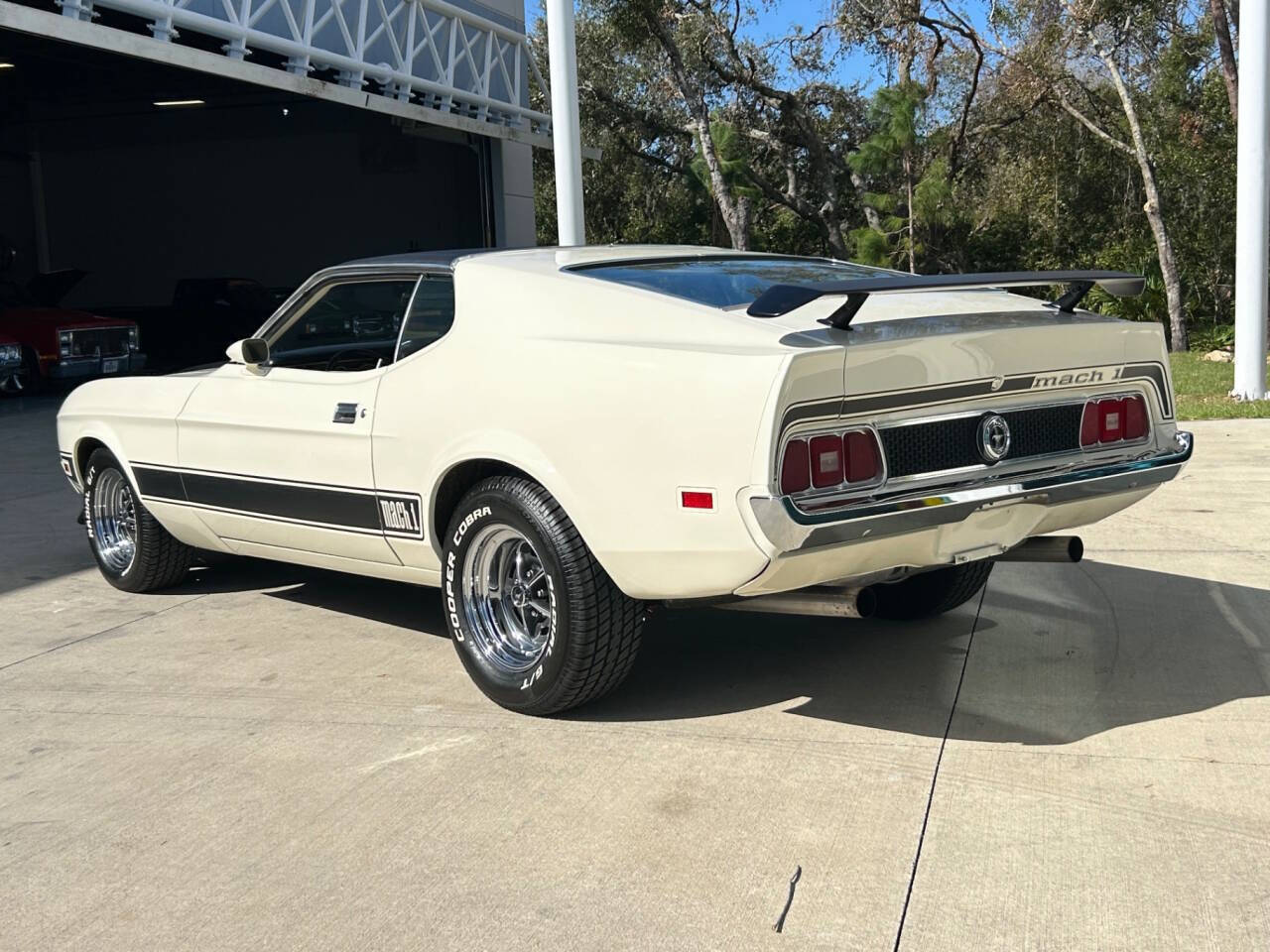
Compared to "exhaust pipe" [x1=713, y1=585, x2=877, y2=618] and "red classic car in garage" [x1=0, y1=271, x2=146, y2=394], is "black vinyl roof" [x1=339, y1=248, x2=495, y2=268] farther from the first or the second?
"red classic car in garage" [x1=0, y1=271, x2=146, y2=394]

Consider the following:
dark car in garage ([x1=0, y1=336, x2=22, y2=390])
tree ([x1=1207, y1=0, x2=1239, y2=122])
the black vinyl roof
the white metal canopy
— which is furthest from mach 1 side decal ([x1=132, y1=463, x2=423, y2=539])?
tree ([x1=1207, y1=0, x2=1239, y2=122])

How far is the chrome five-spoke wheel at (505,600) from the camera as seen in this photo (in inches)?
176

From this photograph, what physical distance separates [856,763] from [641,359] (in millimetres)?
1294

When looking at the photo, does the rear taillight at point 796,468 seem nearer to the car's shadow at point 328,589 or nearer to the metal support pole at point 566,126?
the car's shadow at point 328,589

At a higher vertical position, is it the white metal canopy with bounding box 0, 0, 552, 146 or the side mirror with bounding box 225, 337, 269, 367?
the white metal canopy with bounding box 0, 0, 552, 146

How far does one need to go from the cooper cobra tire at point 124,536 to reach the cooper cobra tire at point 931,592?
3.19m

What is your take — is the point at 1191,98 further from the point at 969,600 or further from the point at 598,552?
the point at 598,552

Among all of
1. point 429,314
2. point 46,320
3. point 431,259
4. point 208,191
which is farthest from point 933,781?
point 208,191

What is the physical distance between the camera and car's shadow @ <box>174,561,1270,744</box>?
14.3 feet

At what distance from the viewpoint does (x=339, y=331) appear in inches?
222

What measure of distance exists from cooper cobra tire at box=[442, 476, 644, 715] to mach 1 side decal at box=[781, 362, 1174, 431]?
2.87 ft

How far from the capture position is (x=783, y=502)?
3645 mm

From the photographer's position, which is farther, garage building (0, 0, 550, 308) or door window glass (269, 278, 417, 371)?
garage building (0, 0, 550, 308)

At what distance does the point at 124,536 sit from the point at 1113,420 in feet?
14.6
